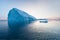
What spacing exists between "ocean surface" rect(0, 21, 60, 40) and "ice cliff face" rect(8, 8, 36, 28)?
0.21ft

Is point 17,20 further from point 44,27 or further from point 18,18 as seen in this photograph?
point 44,27

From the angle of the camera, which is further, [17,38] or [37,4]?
[37,4]

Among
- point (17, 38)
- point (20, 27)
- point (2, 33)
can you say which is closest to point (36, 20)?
point (20, 27)

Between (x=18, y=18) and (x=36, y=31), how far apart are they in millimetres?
320

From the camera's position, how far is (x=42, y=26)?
1.92 m

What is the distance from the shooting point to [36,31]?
1.90 metres

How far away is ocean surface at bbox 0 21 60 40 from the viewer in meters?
1.81

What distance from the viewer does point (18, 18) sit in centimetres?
190

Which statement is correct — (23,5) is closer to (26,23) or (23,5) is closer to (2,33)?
(26,23)

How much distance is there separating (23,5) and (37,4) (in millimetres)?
205

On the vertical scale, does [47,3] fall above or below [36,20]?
above

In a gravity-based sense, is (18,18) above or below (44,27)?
above

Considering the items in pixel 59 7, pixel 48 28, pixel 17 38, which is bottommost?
pixel 17 38

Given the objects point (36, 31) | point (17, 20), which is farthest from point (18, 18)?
point (36, 31)
